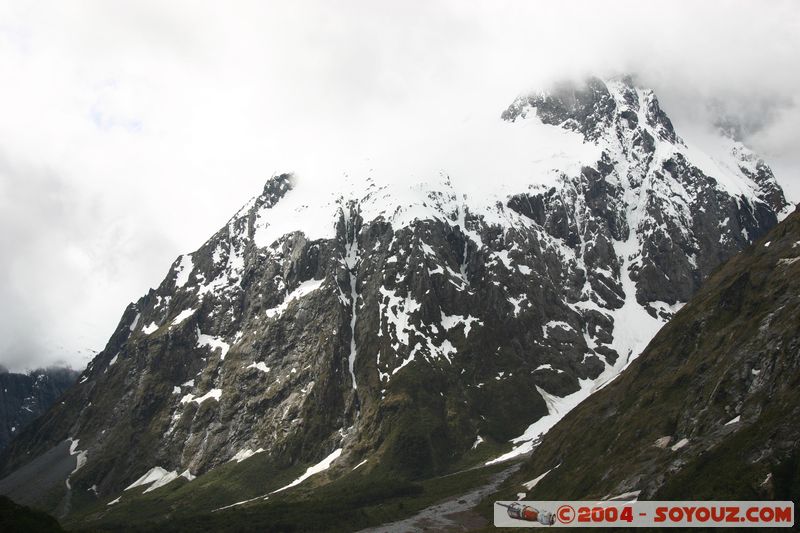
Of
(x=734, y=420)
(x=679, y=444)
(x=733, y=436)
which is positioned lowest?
(x=733, y=436)

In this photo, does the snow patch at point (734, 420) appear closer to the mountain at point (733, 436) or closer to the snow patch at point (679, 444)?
the mountain at point (733, 436)

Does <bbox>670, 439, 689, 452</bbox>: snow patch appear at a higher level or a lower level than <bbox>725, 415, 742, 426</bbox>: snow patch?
lower

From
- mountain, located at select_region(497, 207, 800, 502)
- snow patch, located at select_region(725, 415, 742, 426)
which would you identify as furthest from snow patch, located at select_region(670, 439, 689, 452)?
snow patch, located at select_region(725, 415, 742, 426)

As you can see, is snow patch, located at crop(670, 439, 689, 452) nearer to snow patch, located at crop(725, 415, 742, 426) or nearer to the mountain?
the mountain

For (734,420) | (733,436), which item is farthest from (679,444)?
(733,436)

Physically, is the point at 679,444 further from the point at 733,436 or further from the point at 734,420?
the point at 733,436

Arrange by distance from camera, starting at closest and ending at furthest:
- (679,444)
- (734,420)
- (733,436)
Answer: (733,436) → (734,420) → (679,444)

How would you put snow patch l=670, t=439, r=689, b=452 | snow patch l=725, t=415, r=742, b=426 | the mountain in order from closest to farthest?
the mountain, snow patch l=725, t=415, r=742, b=426, snow patch l=670, t=439, r=689, b=452

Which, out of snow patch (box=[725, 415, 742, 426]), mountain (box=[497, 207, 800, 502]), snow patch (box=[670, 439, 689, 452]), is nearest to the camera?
mountain (box=[497, 207, 800, 502])

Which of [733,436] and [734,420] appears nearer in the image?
[733,436]

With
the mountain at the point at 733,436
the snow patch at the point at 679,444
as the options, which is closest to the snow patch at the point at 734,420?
the mountain at the point at 733,436

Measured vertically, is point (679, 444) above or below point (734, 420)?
below

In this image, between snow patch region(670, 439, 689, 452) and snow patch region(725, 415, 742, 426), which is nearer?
snow patch region(725, 415, 742, 426)

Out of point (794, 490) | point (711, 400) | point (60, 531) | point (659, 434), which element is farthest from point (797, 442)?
point (60, 531)
